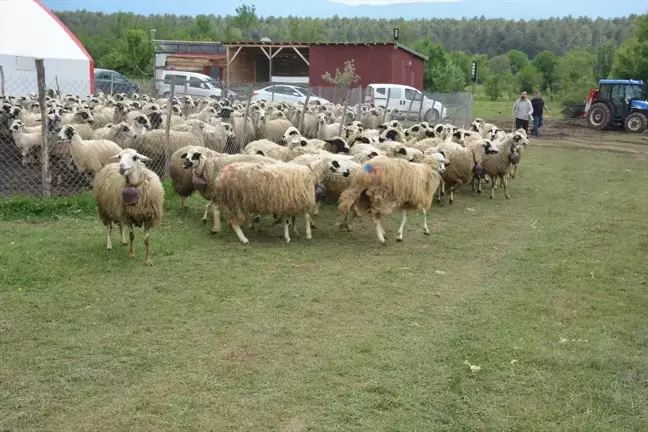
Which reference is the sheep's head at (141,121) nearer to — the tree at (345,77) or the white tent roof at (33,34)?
the white tent roof at (33,34)

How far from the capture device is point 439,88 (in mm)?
55719

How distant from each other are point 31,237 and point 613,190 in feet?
37.6

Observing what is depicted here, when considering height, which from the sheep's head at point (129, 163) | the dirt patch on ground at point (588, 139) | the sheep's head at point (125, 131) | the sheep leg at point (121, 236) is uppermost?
the sheep's head at point (129, 163)

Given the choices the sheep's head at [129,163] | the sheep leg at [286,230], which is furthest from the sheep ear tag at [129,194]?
the sheep leg at [286,230]

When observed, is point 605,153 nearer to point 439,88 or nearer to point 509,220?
point 509,220

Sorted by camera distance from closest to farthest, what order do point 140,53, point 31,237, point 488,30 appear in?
point 31,237, point 140,53, point 488,30

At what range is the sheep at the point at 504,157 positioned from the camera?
1242 cm

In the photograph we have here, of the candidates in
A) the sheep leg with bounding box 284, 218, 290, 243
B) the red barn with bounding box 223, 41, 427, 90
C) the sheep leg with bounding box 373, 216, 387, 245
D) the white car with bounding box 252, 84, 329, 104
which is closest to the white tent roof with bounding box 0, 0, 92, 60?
the white car with bounding box 252, 84, 329, 104

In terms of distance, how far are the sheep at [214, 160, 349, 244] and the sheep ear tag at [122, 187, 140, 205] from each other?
156cm

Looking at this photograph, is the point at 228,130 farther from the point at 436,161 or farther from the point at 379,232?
the point at 379,232

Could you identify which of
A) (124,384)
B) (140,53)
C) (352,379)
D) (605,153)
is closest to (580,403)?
(352,379)

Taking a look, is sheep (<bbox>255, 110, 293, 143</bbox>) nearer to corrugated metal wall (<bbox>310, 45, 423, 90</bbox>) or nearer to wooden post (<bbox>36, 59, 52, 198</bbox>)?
wooden post (<bbox>36, 59, 52, 198</bbox>)

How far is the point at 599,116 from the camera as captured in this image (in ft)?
101

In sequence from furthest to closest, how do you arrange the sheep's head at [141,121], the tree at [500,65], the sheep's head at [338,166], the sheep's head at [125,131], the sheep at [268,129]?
the tree at [500,65], the sheep at [268,129], the sheep's head at [141,121], the sheep's head at [125,131], the sheep's head at [338,166]
